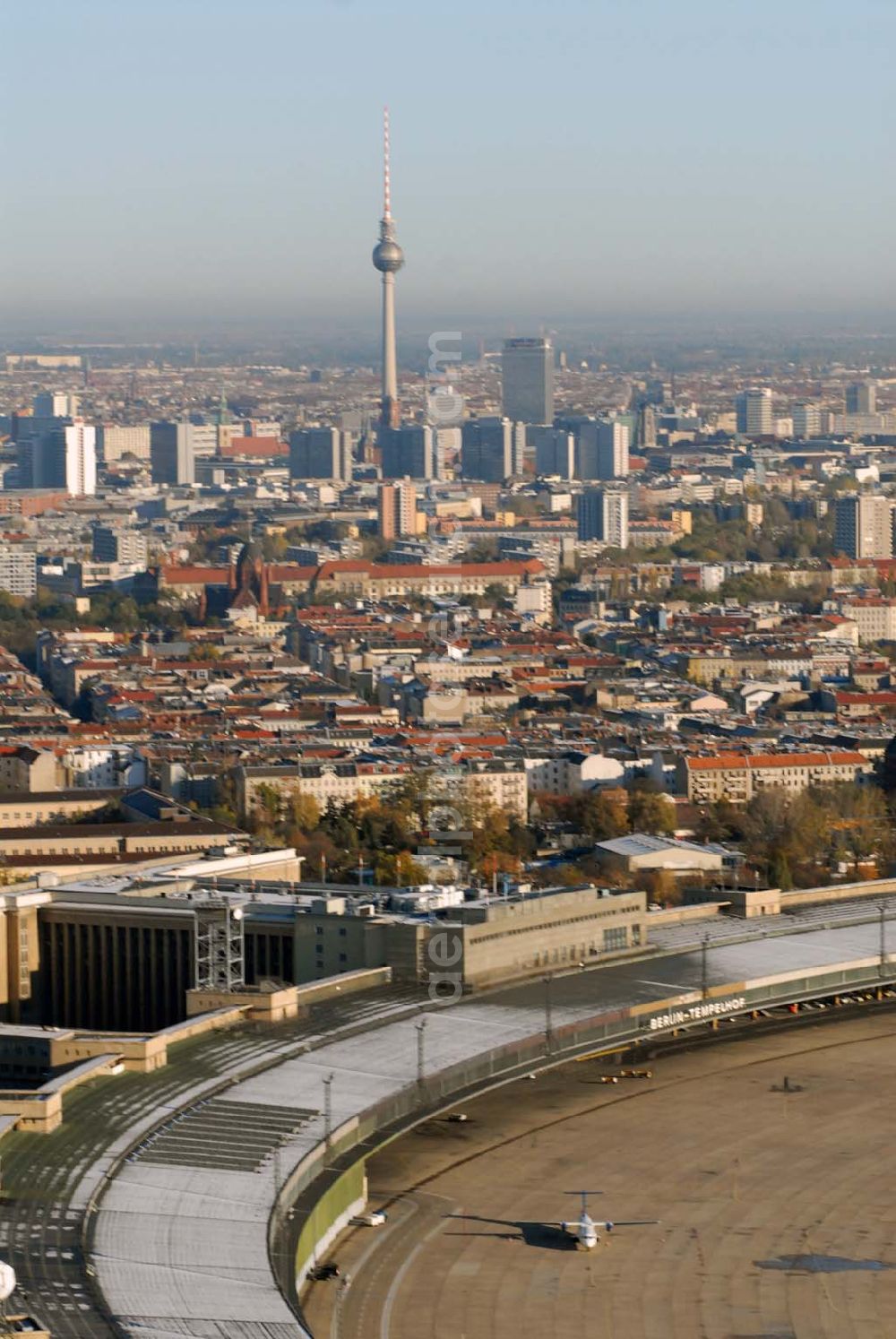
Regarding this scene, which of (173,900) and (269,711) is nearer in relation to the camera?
(173,900)

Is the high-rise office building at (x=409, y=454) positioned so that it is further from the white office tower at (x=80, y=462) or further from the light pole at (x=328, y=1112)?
the light pole at (x=328, y=1112)

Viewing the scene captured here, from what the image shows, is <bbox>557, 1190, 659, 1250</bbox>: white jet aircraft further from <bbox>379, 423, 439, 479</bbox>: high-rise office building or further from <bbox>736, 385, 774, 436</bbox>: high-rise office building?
<bbox>736, 385, 774, 436</bbox>: high-rise office building

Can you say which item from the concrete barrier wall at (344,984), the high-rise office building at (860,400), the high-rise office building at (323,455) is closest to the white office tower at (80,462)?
the high-rise office building at (323,455)

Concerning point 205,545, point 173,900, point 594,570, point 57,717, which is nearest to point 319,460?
Result: point 205,545

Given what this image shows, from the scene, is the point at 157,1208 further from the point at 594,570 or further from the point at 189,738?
the point at 594,570

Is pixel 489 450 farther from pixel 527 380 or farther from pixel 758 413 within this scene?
pixel 758 413
